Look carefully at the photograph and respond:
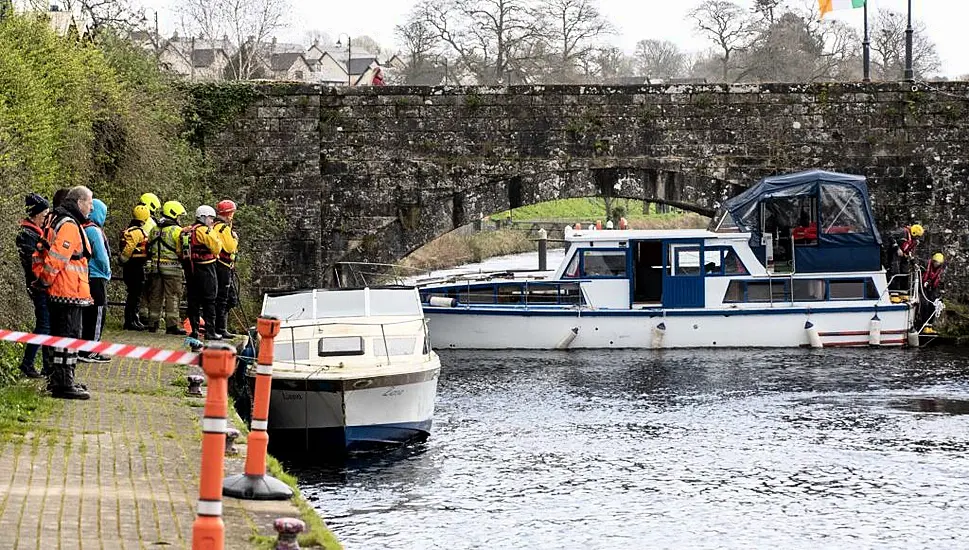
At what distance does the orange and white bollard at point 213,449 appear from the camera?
671 cm

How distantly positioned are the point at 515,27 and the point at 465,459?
37.5 meters

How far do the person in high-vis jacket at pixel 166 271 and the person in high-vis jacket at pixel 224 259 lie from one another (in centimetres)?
65

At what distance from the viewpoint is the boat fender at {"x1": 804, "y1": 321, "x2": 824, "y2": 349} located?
23734mm

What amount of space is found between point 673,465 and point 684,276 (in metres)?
Result: 10.3

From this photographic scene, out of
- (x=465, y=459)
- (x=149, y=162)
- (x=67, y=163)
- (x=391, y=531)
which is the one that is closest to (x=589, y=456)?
(x=465, y=459)

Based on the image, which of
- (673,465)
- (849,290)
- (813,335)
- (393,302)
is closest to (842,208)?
(849,290)

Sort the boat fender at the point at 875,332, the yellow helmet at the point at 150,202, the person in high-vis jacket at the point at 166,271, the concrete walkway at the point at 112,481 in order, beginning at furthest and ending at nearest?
the boat fender at the point at 875,332
the yellow helmet at the point at 150,202
the person in high-vis jacket at the point at 166,271
the concrete walkway at the point at 112,481

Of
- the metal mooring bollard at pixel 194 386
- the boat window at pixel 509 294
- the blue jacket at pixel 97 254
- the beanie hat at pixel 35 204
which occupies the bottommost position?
the metal mooring bollard at pixel 194 386

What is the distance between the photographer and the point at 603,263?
2420 cm

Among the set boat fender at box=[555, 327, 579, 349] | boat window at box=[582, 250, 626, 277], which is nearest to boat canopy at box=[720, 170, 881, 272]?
boat window at box=[582, 250, 626, 277]

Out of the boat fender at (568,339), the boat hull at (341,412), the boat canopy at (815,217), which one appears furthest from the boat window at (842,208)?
the boat hull at (341,412)

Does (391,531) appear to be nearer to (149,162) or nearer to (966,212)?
(149,162)

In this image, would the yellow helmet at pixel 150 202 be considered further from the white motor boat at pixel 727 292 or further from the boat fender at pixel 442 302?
the boat fender at pixel 442 302

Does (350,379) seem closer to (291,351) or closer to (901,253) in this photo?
(291,351)
